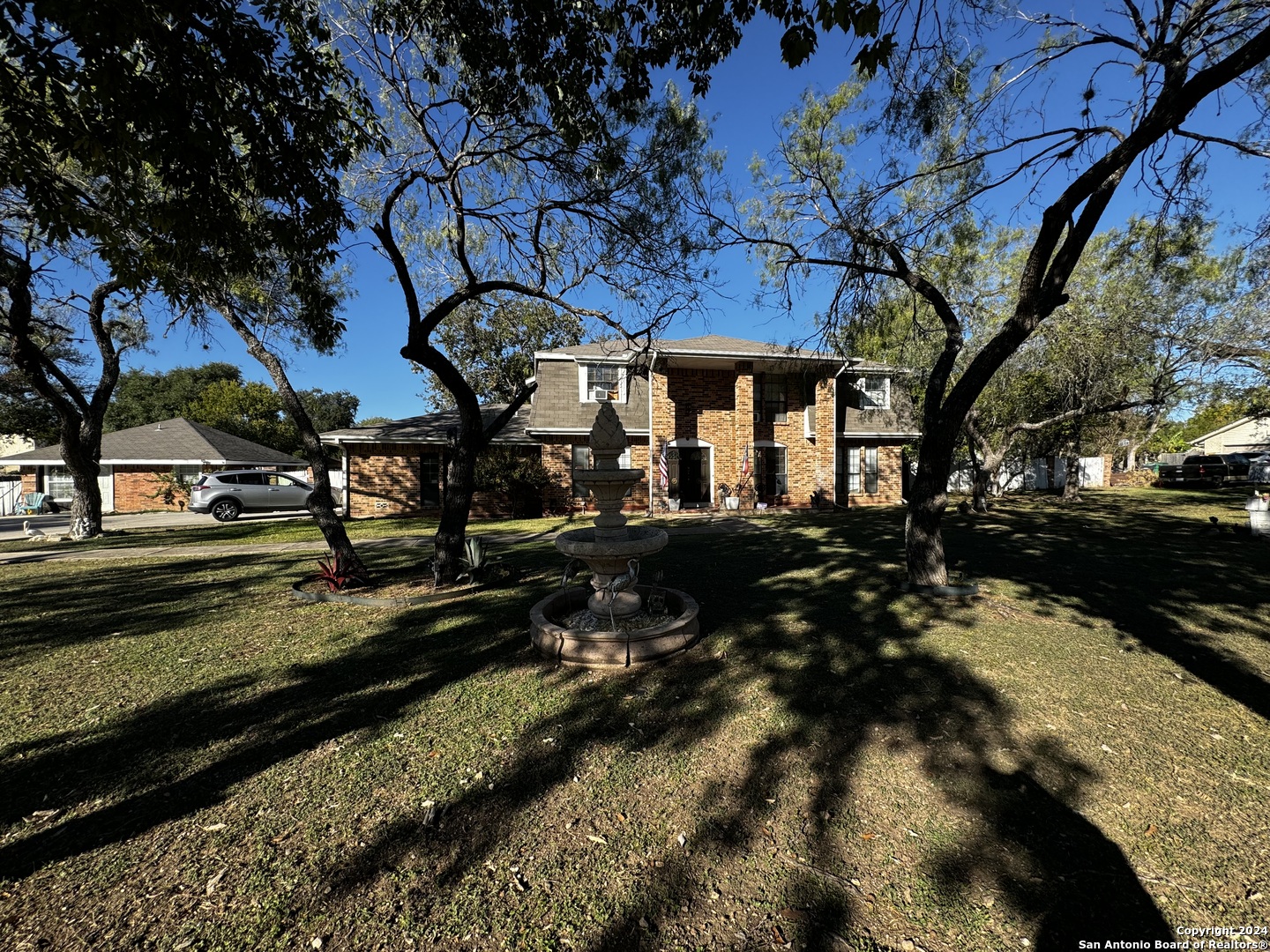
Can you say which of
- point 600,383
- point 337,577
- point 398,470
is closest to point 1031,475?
point 600,383

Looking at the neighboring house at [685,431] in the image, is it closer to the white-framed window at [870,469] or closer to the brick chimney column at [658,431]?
the brick chimney column at [658,431]

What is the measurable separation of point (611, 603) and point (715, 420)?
13048 mm

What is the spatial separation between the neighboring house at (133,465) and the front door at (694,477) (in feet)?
65.9

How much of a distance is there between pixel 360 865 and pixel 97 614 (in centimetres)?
658

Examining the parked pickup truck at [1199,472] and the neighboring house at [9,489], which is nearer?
the neighboring house at [9,489]

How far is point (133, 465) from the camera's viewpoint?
19516 millimetres

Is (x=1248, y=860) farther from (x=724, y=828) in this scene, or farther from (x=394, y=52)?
(x=394, y=52)

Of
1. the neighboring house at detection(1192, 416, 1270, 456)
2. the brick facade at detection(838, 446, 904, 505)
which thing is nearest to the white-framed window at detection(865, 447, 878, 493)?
the brick facade at detection(838, 446, 904, 505)

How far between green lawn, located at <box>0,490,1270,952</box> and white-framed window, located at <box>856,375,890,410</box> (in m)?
13.5

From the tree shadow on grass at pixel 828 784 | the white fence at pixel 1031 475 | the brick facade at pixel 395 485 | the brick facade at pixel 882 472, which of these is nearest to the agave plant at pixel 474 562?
the tree shadow on grass at pixel 828 784

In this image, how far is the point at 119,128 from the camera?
3057 millimetres

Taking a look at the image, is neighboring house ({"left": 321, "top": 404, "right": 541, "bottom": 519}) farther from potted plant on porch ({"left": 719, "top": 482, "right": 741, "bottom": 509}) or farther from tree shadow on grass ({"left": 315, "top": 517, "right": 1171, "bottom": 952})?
tree shadow on grass ({"left": 315, "top": 517, "right": 1171, "bottom": 952})

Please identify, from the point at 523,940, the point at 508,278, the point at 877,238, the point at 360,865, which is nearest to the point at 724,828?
the point at 523,940

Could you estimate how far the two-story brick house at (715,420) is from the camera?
16109 mm
